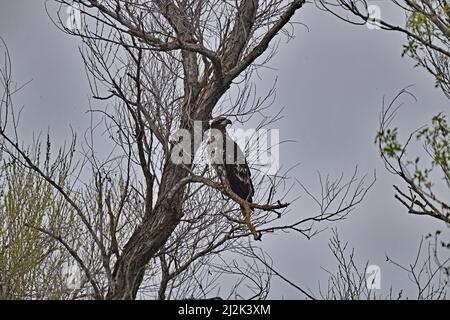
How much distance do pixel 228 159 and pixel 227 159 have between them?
0.01 meters

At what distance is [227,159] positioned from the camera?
242 inches

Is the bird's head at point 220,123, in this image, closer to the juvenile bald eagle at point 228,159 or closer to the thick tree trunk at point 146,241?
the juvenile bald eagle at point 228,159

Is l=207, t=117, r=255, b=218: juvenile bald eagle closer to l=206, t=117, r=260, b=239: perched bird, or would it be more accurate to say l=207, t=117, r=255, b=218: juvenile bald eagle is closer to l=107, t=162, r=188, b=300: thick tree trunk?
l=206, t=117, r=260, b=239: perched bird

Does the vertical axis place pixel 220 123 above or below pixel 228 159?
above

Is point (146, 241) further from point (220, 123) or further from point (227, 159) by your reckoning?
point (220, 123)

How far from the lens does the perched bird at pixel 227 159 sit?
598 cm

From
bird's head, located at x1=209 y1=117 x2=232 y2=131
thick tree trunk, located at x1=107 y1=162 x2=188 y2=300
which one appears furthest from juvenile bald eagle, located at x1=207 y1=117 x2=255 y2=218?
thick tree trunk, located at x1=107 y1=162 x2=188 y2=300

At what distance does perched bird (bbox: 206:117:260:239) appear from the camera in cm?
598

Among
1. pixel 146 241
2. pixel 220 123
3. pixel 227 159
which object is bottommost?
pixel 146 241

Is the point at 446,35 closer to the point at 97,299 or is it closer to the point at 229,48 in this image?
the point at 229,48

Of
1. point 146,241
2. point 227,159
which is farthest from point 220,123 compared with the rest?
point 146,241

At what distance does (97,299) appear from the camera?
196 inches

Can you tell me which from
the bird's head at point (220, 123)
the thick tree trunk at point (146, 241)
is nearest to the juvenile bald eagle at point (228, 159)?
the bird's head at point (220, 123)
